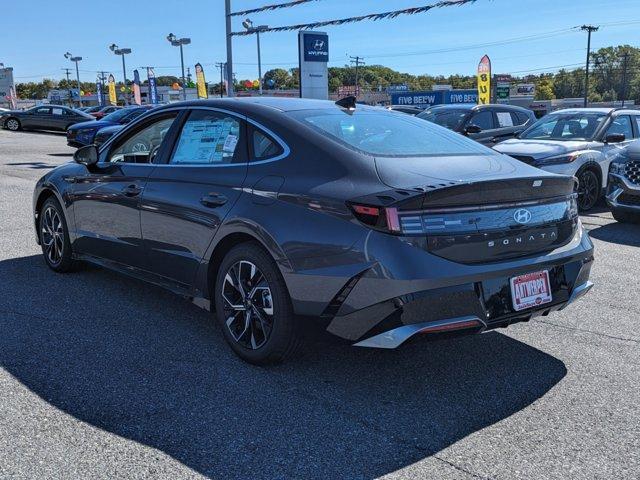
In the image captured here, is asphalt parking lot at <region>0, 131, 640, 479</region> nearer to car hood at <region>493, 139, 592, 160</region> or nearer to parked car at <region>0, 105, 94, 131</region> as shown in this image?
car hood at <region>493, 139, 592, 160</region>

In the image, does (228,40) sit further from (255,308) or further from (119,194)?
(255,308)

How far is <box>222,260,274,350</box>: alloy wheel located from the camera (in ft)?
12.4

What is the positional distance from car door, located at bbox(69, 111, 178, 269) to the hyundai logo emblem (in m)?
2.55

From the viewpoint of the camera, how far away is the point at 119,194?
5.00 m

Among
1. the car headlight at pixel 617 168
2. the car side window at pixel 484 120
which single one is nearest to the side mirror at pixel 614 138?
the car headlight at pixel 617 168

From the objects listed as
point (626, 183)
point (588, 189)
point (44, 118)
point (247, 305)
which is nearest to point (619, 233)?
point (626, 183)

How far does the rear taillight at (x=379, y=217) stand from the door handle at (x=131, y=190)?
6.96 ft

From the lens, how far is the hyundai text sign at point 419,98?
59.2 m

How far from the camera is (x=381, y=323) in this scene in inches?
128

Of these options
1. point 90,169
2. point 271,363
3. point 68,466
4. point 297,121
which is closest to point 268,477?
point 68,466

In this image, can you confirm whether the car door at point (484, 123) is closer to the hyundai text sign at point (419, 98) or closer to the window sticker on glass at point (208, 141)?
the window sticker on glass at point (208, 141)

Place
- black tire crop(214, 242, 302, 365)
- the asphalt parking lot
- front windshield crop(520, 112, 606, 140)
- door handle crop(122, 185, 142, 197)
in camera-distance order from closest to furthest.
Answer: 1. the asphalt parking lot
2. black tire crop(214, 242, 302, 365)
3. door handle crop(122, 185, 142, 197)
4. front windshield crop(520, 112, 606, 140)

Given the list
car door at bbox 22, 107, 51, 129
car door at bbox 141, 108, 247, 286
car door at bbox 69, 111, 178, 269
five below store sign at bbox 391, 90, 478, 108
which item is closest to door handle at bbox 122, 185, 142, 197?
car door at bbox 69, 111, 178, 269

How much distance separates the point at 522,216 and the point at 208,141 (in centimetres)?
215
